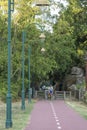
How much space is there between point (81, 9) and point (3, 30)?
1820 cm

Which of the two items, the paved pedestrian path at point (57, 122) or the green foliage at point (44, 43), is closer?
the paved pedestrian path at point (57, 122)

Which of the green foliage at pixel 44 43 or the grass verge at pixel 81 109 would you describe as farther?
the green foliage at pixel 44 43

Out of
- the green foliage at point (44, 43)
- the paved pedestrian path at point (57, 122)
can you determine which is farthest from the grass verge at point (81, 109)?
the green foliage at point (44, 43)

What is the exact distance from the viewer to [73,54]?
74.8m

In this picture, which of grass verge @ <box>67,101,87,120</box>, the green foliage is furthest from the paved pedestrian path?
the green foliage

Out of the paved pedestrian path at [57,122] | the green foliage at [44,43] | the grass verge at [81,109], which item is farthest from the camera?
the green foliage at [44,43]

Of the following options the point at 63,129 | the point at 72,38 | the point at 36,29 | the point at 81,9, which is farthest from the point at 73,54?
the point at 63,129

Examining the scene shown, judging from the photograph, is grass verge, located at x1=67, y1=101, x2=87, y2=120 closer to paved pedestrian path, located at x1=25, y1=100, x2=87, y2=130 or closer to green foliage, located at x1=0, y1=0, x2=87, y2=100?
paved pedestrian path, located at x1=25, y1=100, x2=87, y2=130

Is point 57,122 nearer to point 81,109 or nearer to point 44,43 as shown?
point 81,109

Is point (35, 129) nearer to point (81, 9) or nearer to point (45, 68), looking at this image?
point (45, 68)

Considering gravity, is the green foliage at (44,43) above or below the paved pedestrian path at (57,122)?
above

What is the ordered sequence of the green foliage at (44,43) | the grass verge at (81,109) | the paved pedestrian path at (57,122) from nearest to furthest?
the paved pedestrian path at (57,122), the grass verge at (81,109), the green foliage at (44,43)

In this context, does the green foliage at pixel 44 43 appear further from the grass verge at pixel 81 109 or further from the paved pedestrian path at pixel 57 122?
the paved pedestrian path at pixel 57 122

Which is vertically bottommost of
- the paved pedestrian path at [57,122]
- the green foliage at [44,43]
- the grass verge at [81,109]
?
the paved pedestrian path at [57,122]
